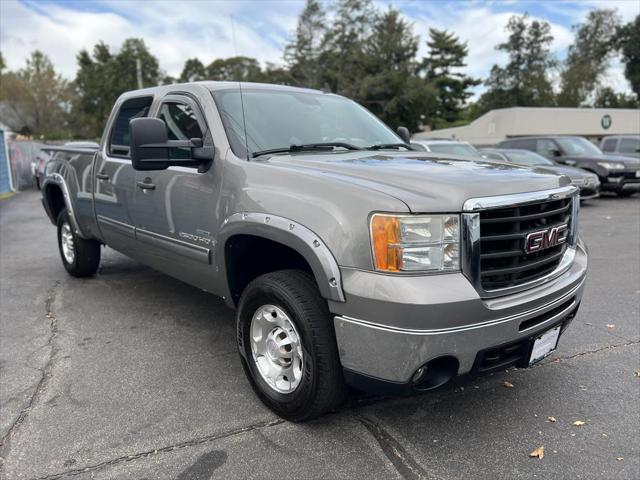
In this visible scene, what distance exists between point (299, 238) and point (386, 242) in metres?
0.49

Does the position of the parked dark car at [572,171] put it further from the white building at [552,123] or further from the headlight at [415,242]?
the white building at [552,123]

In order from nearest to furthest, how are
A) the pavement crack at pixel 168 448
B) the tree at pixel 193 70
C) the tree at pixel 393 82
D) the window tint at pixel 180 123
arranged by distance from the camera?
1. the pavement crack at pixel 168 448
2. the window tint at pixel 180 123
3. the tree at pixel 393 82
4. the tree at pixel 193 70

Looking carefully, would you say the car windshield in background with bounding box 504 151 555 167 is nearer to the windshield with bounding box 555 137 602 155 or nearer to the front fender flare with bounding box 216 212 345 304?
the windshield with bounding box 555 137 602 155

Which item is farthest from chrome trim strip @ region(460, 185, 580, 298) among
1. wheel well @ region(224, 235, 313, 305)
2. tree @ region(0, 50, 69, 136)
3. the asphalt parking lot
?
tree @ region(0, 50, 69, 136)

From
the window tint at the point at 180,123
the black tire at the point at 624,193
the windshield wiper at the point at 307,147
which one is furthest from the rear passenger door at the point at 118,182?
the black tire at the point at 624,193

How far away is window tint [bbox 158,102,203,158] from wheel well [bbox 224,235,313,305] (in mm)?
803

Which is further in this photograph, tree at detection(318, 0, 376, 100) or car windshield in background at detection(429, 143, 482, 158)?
tree at detection(318, 0, 376, 100)

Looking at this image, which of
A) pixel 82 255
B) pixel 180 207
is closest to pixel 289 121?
pixel 180 207

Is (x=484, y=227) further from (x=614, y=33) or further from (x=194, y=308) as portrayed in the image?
(x=614, y=33)

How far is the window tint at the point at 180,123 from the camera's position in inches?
150

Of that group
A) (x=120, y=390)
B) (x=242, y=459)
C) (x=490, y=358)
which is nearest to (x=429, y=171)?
(x=490, y=358)

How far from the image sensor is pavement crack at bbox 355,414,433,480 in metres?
2.55

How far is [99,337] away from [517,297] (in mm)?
3308

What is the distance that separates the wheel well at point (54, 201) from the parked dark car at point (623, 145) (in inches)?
610
